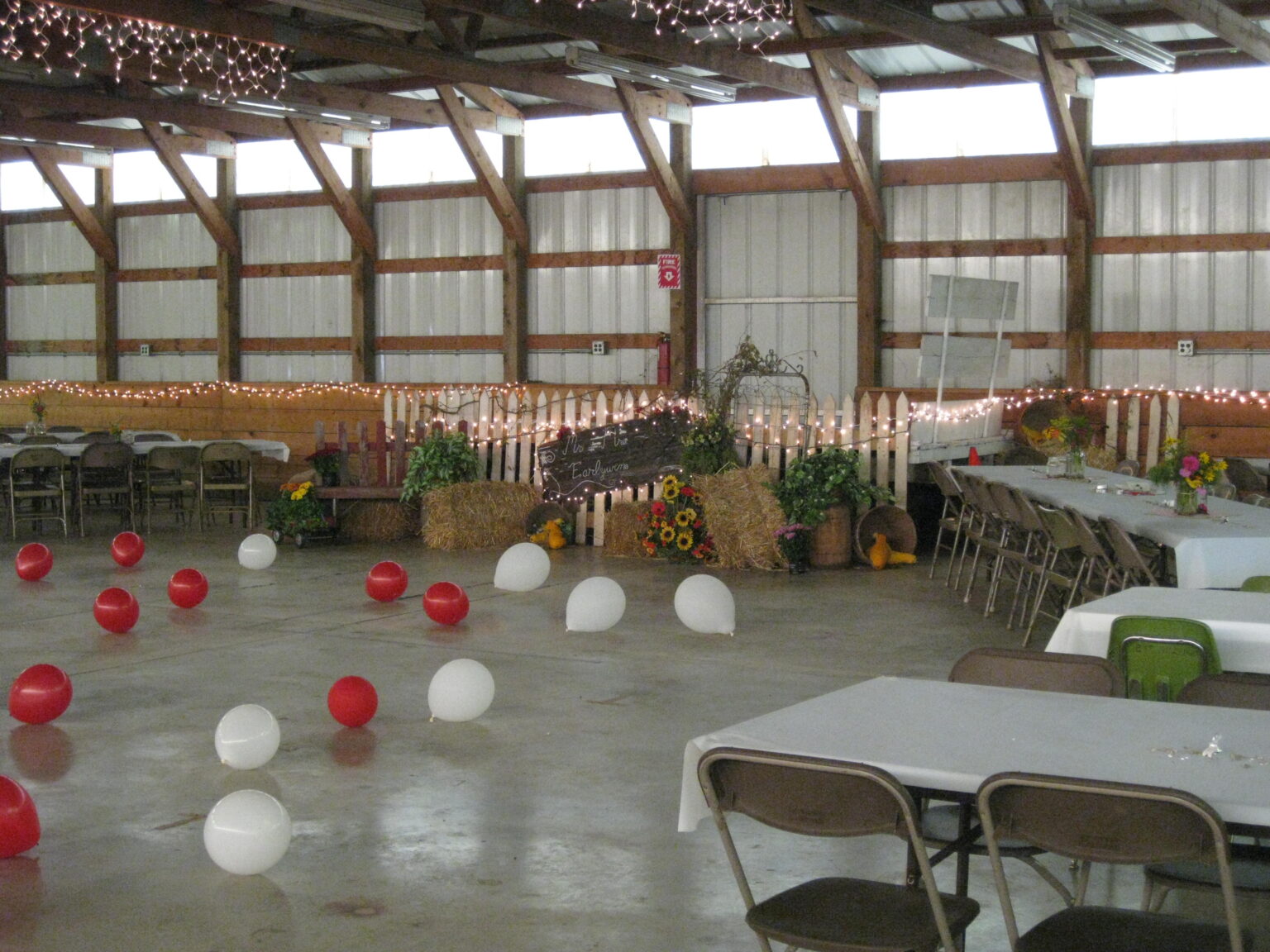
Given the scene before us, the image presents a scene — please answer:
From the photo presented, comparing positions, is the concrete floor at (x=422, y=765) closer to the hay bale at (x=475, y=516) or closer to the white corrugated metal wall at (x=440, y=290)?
the hay bale at (x=475, y=516)

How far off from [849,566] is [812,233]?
6.29 metres

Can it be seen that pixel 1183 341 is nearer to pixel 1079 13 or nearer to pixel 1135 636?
pixel 1079 13

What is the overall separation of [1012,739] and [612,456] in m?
9.04

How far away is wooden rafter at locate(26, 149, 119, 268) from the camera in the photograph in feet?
63.7

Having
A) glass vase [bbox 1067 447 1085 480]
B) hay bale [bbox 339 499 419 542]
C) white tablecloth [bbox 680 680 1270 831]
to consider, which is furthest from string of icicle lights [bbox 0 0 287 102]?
white tablecloth [bbox 680 680 1270 831]

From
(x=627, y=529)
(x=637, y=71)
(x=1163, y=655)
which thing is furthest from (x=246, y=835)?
(x=637, y=71)

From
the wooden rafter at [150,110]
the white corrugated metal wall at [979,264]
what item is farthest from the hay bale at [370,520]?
the wooden rafter at [150,110]

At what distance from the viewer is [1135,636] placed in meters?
4.00

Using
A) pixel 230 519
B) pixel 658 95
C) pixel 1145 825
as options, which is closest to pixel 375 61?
pixel 658 95

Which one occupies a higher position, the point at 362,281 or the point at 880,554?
the point at 362,281

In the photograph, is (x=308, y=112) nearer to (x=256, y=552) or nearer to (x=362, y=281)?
(x=362, y=281)

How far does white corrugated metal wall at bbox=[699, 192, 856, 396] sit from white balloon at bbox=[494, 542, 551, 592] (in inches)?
291

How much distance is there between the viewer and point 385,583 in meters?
8.80

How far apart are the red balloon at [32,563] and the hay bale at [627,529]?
13.3ft
